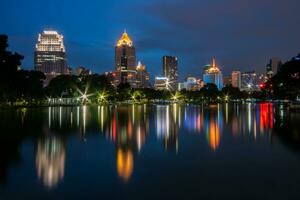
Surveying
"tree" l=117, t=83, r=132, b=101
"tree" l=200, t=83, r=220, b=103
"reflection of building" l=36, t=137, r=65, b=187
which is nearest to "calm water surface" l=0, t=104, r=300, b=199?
"reflection of building" l=36, t=137, r=65, b=187

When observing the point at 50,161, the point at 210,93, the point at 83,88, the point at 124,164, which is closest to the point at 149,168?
the point at 124,164

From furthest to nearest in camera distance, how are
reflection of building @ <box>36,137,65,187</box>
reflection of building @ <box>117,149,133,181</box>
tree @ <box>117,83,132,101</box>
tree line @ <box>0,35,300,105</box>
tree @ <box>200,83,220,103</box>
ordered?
tree @ <box>200,83,220,103</box> < tree @ <box>117,83,132,101</box> < tree line @ <box>0,35,300,105</box> < reflection of building @ <box>117,149,133,181</box> < reflection of building @ <box>36,137,65,187</box>

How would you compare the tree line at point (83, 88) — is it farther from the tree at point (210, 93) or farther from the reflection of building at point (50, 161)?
the reflection of building at point (50, 161)

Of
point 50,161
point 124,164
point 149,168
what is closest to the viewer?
point 149,168

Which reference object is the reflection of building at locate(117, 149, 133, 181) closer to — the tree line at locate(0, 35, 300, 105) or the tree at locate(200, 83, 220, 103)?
the tree line at locate(0, 35, 300, 105)

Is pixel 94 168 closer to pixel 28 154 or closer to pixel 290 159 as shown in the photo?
pixel 28 154

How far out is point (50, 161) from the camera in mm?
13406

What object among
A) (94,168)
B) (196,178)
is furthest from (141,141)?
(196,178)

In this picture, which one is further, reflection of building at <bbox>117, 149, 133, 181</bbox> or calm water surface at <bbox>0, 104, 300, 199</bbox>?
reflection of building at <bbox>117, 149, 133, 181</bbox>

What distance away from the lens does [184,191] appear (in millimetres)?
9430

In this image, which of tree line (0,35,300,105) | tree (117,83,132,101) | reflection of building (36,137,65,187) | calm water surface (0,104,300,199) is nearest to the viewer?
calm water surface (0,104,300,199)

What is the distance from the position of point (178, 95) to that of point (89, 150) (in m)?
182

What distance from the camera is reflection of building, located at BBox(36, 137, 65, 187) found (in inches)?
426

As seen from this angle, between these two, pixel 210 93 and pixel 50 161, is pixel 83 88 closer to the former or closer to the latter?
pixel 210 93
